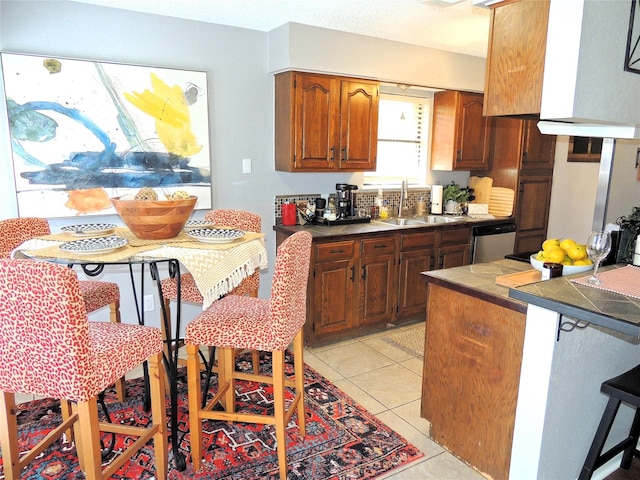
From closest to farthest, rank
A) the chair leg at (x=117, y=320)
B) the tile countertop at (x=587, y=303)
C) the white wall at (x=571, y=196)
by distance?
the tile countertop at (x=587, y=303), the chair leg at (x=117, y=320), the white wall at (x=571, y=196)

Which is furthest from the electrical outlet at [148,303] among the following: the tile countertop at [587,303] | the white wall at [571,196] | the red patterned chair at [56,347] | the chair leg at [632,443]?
the white wall at [571,196]

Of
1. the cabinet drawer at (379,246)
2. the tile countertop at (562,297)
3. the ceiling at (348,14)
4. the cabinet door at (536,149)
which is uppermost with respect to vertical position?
the ceiling at (348,14)

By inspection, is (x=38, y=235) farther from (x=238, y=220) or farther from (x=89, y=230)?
(x=238, y=220)

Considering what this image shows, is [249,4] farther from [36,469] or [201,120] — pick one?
[36,469]

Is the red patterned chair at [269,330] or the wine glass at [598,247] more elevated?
the wine glass at [598,247]

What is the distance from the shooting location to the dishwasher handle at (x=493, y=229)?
438cm

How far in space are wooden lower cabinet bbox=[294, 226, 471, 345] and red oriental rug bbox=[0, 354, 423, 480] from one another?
0.86 m

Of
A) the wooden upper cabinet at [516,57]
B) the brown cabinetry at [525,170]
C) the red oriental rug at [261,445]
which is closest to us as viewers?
the wooden upper cabinet at [516,57]

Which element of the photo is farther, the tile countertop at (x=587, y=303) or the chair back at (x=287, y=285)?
the chair back at (x=287, y=285)

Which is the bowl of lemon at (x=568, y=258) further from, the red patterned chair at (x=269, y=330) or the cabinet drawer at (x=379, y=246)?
the cabinet drawer at (x=379, y=246)

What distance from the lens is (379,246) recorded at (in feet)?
12.5

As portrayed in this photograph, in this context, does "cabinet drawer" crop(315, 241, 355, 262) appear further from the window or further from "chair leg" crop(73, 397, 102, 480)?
"chair leg" crop(73, 397, 102, 480)

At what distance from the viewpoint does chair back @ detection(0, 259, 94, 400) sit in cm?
150

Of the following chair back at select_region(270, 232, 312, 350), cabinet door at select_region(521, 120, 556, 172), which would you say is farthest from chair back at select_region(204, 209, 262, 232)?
cabinet door at select_region(521, 120, 556, 172)
